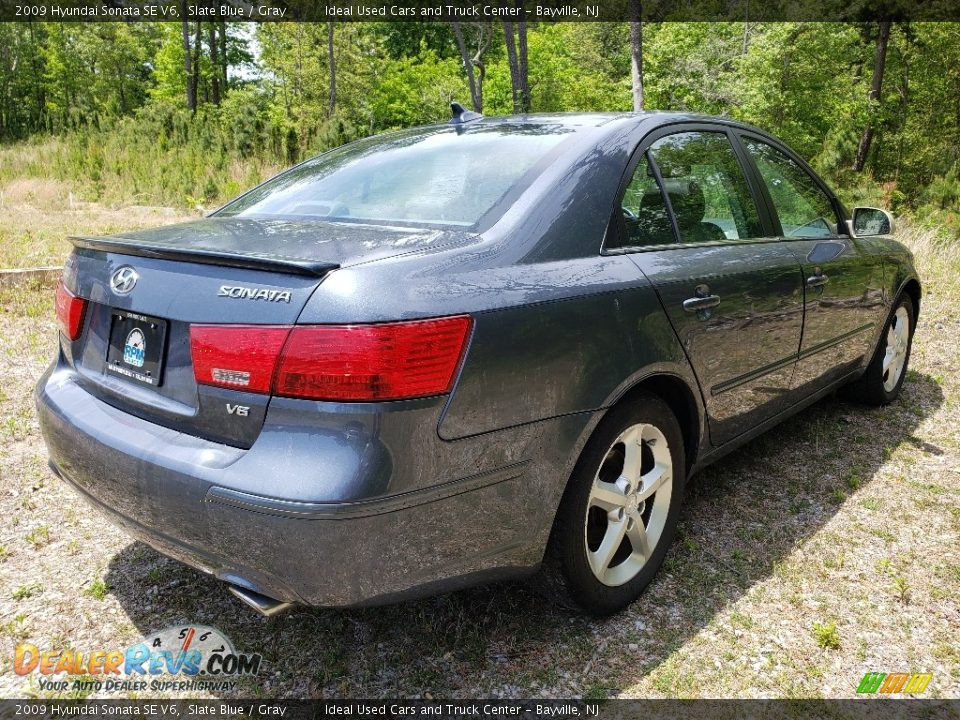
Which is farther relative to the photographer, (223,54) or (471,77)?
(223,54)

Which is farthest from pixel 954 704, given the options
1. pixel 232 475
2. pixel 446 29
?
pixel 446 29

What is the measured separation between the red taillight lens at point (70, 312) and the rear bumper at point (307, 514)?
34 centimetres

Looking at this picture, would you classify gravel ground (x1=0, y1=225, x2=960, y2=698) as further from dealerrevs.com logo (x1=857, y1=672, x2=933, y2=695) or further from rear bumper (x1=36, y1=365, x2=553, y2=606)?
rear bumper (x1=36, y1=365, x2=553, y2=606)

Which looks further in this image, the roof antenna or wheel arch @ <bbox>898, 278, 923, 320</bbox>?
wheel arch @ <bbox>898, 278, 923, 320</bbox>

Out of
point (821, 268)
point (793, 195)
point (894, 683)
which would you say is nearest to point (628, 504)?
point (894, 683)

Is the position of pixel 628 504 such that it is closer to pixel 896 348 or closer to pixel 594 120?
pixel 594 120

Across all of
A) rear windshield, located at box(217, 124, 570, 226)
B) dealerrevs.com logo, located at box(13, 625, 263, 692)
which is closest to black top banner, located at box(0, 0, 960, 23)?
rear windshield, located at box(217, 124, 570, 226)

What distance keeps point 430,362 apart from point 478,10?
34.5 metres

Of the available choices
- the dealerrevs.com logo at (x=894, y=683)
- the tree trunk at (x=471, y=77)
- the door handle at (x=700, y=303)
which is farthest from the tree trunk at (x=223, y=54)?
the dealerrevs.com logo at (x=894, y=683)

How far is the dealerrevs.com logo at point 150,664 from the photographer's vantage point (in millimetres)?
2137

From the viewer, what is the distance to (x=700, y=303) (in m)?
2.50

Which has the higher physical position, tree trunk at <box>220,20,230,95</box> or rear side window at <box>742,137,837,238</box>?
tree trunk at <box>220,20,230,95</box>

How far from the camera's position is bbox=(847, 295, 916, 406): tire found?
437 cm

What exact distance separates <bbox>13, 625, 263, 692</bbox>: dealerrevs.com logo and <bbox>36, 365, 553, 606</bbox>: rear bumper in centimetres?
49
